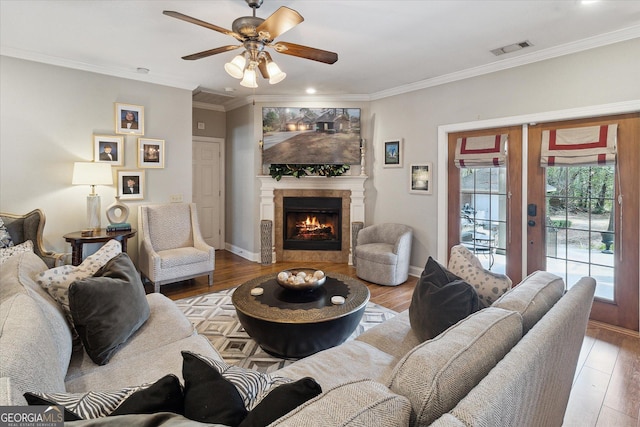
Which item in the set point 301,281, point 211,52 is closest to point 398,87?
point 211,52

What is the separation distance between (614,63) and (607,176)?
101 cm

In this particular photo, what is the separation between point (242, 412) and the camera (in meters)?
0.86

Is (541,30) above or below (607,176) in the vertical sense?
above

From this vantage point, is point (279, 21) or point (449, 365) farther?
point (279, 21)

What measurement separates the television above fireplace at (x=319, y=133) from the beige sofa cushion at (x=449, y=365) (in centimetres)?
412

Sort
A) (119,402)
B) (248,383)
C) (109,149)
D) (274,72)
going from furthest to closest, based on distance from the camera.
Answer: (109,149)
(274,72)
(248,383)
(119,402)

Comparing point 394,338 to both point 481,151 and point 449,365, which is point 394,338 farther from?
point 481,151

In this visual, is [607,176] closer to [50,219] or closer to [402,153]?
[402,153]

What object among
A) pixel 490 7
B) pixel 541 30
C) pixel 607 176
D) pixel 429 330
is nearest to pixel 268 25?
pixel 490 7

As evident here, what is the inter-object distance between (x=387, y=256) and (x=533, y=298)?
8.88ft

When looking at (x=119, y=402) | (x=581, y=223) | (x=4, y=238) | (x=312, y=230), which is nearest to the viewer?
(x=119, y=402)

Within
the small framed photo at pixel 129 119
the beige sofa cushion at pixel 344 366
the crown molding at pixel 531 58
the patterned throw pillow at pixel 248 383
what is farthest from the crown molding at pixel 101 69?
the patterned throw pillow at pixel 248 383

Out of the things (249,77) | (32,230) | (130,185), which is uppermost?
(249,77)

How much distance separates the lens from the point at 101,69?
13.0 feet
